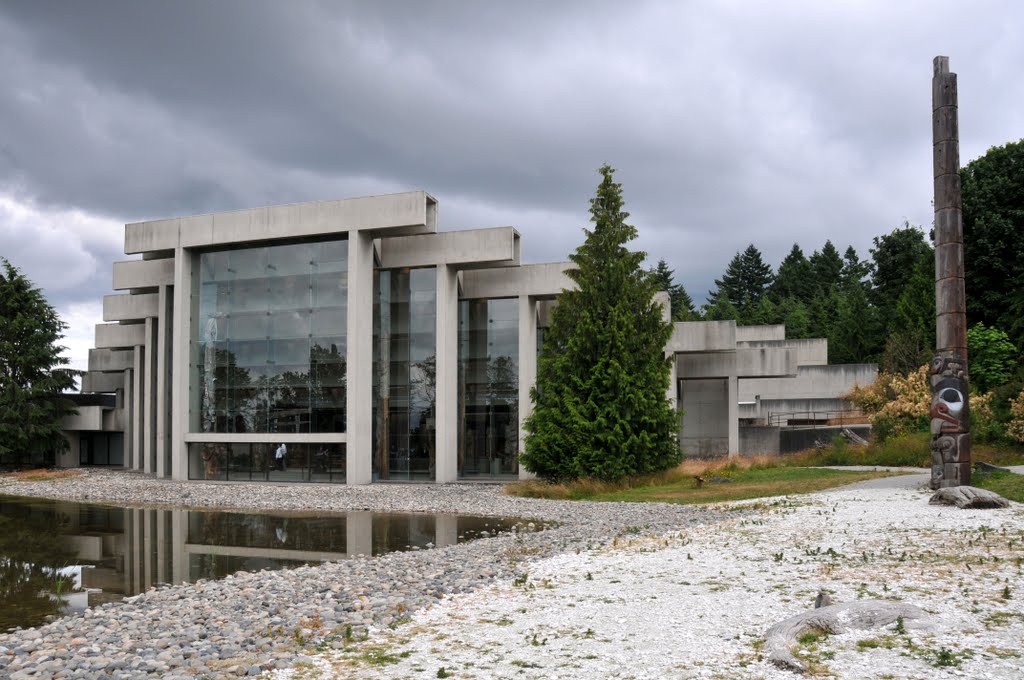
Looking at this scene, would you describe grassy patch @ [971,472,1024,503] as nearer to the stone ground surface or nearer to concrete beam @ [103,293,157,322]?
the stone ground surface

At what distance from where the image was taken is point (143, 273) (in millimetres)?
36594

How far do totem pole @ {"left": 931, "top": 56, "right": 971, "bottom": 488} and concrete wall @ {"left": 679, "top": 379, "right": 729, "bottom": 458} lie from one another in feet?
78.5

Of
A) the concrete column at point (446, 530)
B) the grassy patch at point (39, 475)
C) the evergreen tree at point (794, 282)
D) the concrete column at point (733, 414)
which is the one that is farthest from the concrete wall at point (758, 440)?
the evergreen tree at point (794, 282)

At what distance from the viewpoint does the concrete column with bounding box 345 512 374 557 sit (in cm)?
1534

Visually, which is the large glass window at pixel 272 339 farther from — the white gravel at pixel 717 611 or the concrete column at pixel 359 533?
the white gravel at pixel 717 611

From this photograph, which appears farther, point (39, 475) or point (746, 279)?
point (746, 279)

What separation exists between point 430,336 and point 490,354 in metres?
2.57

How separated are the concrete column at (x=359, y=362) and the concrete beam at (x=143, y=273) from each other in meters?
10.1

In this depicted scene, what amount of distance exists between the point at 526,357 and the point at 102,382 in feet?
104

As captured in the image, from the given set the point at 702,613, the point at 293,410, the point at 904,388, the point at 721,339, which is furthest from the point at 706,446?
the point at 702,613

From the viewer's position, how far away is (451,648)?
25.9ft

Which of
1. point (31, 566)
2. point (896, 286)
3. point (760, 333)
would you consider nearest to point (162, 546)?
point (31, 566)

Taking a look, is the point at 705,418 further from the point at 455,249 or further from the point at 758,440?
the point at 455,249

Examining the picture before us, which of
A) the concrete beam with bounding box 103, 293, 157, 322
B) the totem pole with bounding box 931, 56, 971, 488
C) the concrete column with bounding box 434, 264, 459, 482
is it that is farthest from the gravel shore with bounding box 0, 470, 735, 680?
the concrete beam with bounding box 103, 293, 157, 322
